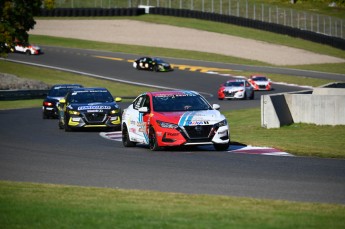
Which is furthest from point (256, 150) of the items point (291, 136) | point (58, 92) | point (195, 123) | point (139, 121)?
point (58, 92)

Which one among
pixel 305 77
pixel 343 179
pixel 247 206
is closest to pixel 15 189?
pixel 247 206

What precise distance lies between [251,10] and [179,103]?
197 ft

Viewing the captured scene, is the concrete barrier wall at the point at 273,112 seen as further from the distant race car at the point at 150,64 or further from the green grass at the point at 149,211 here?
the distant race car at the point at 150,64

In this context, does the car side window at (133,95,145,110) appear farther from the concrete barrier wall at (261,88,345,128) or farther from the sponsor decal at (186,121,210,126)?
the concrete barrier wall at (261,88,345,128)

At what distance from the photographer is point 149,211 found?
10586mm

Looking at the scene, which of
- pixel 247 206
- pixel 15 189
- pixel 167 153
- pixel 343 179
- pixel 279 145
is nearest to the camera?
pixel 247 206

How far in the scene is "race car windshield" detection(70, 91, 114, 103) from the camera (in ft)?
91.1

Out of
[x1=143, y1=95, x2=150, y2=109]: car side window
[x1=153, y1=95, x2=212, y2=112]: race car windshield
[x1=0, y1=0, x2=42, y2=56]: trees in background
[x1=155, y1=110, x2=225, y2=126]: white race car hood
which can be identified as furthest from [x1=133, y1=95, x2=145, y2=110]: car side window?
[x1=0, y1=0, x2=42, y2=56]: trees in background

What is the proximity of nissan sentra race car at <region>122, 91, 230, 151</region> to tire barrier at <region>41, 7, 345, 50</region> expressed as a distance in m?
51.4

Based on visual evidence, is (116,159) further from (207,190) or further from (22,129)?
(22,129)

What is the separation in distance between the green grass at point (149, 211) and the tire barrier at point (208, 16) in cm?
5990

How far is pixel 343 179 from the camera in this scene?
1400 cm

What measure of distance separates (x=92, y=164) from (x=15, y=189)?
3971mm

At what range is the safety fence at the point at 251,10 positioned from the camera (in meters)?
72.8
